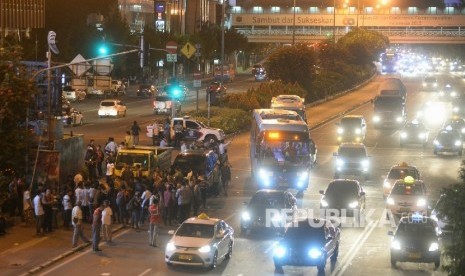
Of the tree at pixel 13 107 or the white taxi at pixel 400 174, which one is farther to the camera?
the white taxi at pixel 400 174

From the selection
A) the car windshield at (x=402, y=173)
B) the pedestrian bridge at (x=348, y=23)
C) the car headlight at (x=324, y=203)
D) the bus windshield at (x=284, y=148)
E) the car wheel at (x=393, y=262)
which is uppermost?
the pedestrian bridge at (x=348, y=23)

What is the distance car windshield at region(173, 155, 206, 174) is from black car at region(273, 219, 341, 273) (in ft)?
44.8

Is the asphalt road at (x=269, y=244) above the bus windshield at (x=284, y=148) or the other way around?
the other way around

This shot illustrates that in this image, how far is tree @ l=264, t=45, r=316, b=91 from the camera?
8831cm

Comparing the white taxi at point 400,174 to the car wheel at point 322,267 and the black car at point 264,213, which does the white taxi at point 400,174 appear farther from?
the car wheel at point 322,267

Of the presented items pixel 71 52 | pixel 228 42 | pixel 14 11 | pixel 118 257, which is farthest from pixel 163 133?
pixel 228 42

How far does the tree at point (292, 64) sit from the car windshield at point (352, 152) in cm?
3956

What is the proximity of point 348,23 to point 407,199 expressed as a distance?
12499 cm

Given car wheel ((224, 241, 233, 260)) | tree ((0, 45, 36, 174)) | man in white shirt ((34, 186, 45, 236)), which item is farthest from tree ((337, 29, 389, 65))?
car wheel ((224, 241, 233, 260))

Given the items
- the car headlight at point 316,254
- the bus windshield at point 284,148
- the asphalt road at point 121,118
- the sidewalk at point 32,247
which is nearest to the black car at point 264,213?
the sidewalk at point 32,247

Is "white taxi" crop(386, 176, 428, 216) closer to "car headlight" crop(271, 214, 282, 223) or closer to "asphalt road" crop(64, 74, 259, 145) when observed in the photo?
"car headlight" crop(271, 214, 282, 223)

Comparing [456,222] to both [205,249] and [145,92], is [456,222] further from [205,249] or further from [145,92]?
[145,92]

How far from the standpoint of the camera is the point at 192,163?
41719 millimetres

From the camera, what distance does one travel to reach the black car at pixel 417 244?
28625 mm
